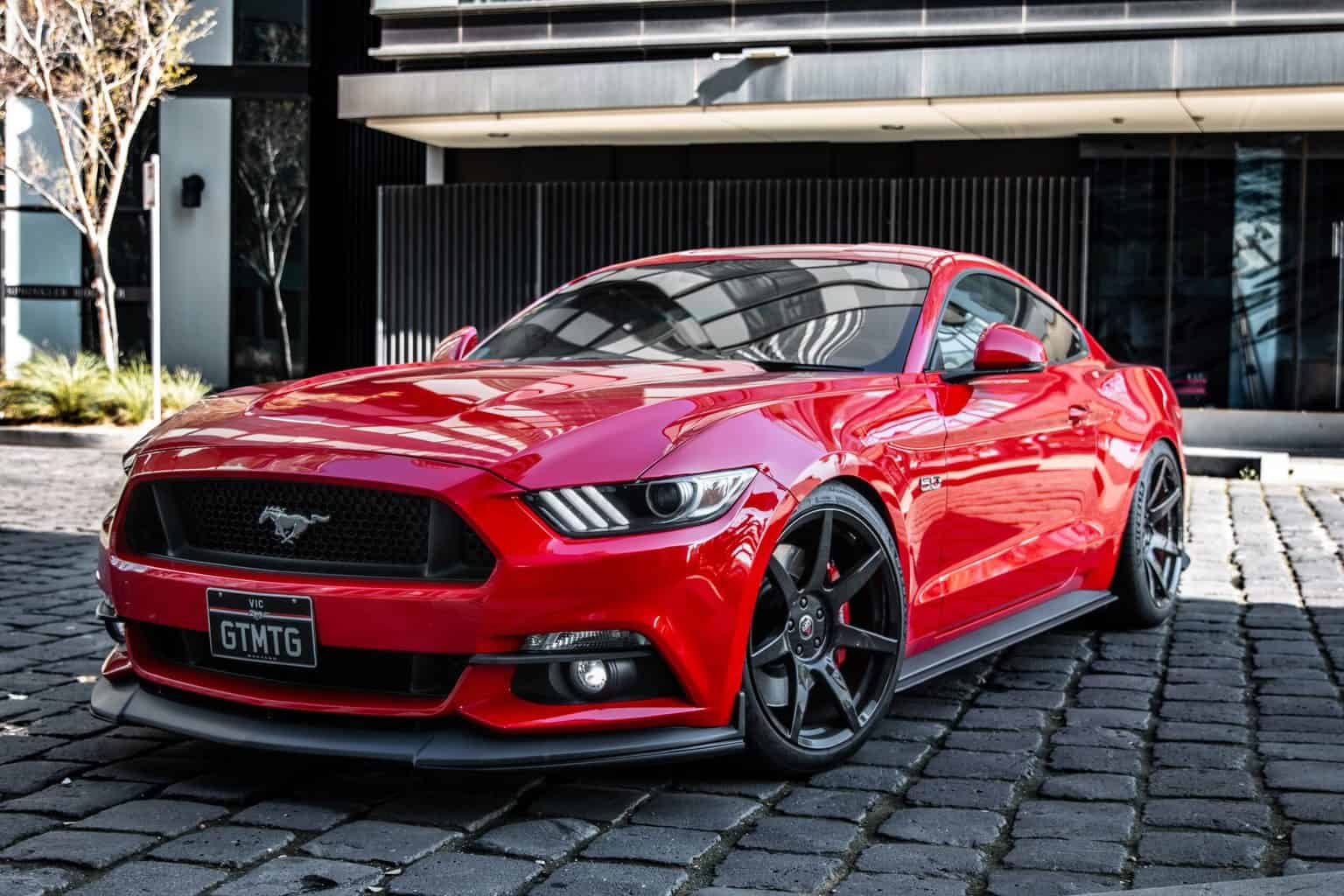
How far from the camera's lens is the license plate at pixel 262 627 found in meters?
3.67

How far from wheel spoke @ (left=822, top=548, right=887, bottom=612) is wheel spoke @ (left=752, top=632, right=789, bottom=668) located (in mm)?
224

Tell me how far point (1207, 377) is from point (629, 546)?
13.6m

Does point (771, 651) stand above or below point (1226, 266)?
below

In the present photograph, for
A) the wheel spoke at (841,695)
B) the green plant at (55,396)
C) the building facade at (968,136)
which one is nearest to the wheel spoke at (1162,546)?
the wheel spoke at (841,695)

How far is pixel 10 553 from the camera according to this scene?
802cm

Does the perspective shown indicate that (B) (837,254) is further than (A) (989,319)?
No

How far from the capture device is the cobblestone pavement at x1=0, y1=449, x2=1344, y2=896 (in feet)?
11.1

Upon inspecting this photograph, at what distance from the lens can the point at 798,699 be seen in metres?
4.04

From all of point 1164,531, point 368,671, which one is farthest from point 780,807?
point 1164,531

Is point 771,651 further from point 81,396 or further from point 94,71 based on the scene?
point 94,71

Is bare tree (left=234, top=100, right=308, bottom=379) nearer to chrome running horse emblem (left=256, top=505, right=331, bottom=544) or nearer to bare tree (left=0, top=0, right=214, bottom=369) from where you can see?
bare tree (left=0, top=0, right=214, bottom=369)

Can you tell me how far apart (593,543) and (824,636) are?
0.87m

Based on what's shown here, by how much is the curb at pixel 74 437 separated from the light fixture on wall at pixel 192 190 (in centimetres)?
638

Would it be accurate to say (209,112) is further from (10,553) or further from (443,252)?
(10,553)
